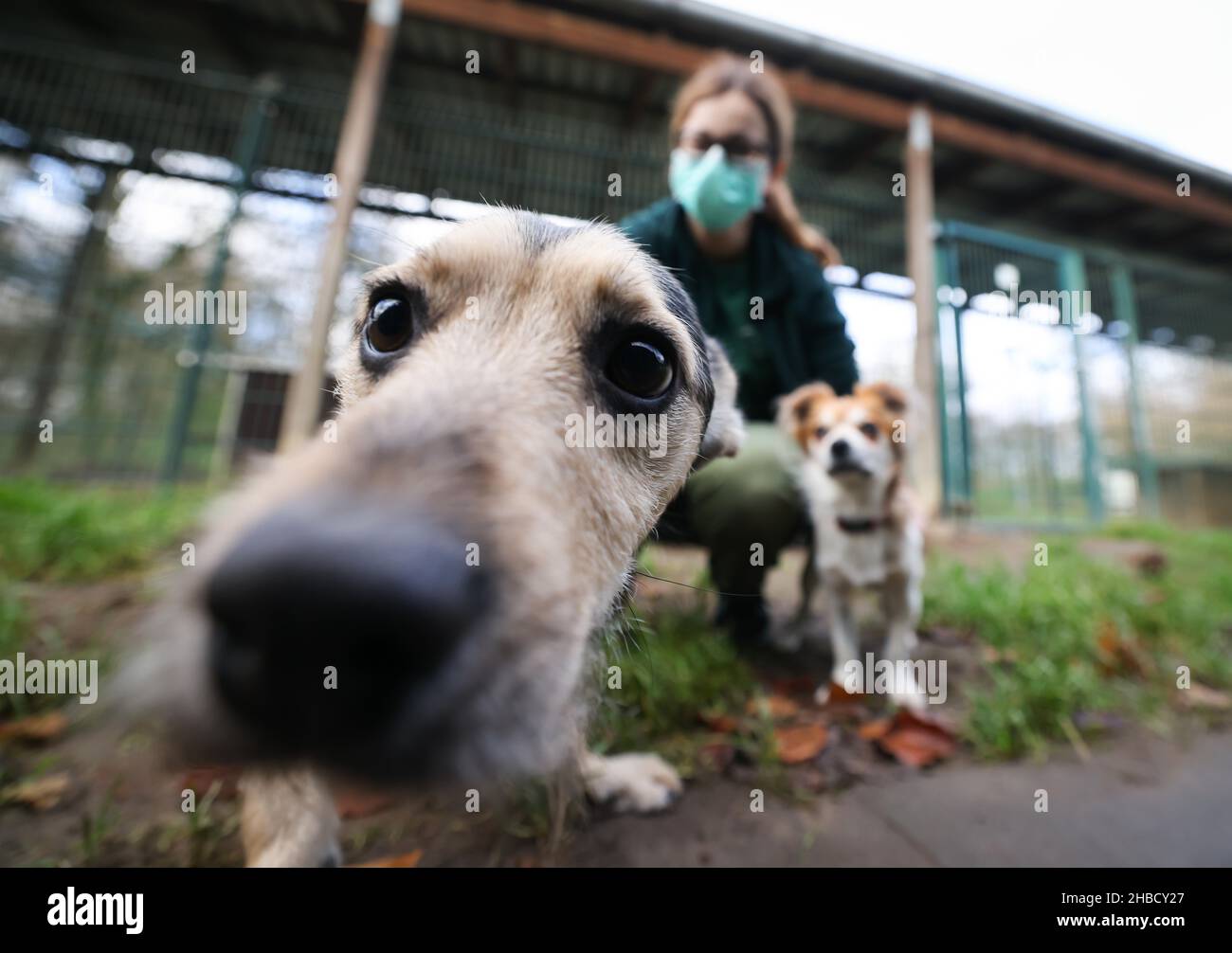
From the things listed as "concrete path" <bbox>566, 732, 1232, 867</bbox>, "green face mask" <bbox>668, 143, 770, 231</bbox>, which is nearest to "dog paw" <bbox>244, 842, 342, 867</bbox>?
"concrete path" <bbox>566, 732, 1232, 867</bbox>

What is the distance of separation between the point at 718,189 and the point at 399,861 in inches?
104

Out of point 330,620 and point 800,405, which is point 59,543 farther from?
point 800,405

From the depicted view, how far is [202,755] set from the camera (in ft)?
2.09

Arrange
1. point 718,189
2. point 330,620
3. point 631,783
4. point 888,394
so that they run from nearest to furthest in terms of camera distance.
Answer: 1. point 330,620
2. point 631,783
3. point 718,189
4. point 888,394

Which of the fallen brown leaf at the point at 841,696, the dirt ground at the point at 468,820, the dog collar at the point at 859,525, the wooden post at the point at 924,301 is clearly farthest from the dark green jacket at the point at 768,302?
the wooden post at the point at 924,301

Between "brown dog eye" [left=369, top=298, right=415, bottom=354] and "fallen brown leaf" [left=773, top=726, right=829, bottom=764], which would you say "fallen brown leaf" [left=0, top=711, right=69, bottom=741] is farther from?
"fallen brown leaf" [left=773, top=726, right=829, bottom=764]

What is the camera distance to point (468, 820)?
1.68 m

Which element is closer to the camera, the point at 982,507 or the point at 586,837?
the point at 586,837

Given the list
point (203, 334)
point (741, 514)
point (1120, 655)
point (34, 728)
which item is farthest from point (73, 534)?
point (1120, 655)

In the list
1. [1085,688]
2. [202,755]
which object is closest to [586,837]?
[202,755]

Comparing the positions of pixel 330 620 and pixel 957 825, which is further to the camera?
pixel 957 825

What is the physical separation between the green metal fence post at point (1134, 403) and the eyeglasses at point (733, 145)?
9982 millimetres
